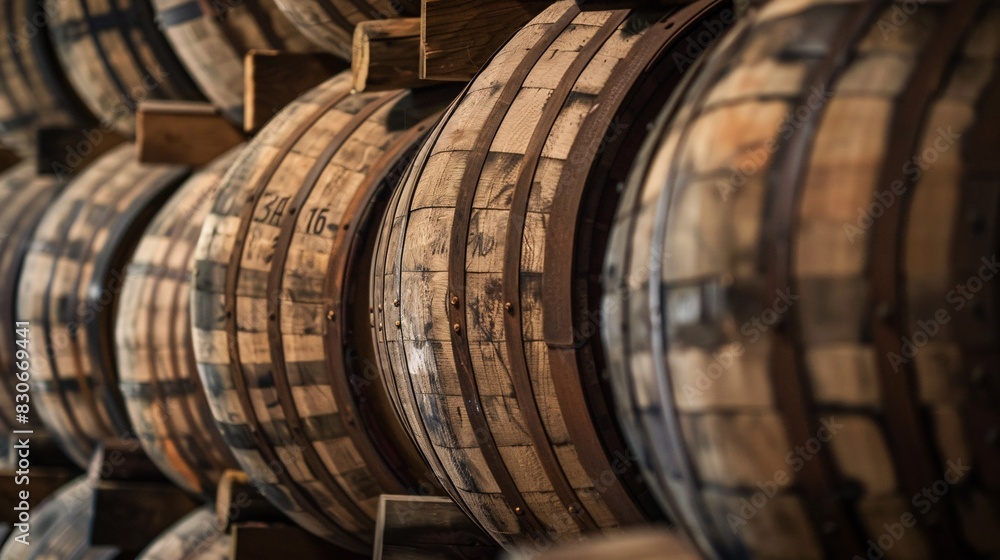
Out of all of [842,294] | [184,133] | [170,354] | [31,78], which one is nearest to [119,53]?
[184,133]

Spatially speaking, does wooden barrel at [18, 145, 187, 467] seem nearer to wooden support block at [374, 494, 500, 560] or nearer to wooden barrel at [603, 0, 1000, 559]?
wooden support block at [374, 494, 500, 560]

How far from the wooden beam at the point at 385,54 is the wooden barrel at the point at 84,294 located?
6.21 feet

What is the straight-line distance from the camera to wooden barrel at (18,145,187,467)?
4.68m

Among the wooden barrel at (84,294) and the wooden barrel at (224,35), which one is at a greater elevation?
the wooden barrel at (224,35)

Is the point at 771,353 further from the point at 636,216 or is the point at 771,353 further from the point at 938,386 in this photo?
the point at 636,216

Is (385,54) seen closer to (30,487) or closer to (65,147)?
(65,147)

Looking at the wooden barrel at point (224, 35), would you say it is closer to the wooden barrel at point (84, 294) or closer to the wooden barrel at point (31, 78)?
the wooden barrel at point (84, 294)

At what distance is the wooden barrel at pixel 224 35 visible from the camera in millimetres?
4027

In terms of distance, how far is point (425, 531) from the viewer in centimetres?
284

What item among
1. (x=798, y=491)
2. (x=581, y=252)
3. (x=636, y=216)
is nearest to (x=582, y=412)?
(x=581, y=252)

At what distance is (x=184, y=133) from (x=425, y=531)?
84.8 inches

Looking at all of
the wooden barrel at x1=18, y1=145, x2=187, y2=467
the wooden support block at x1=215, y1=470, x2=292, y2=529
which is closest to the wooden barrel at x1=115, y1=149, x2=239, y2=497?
the wooden support block at x1=215, y1=470, x2=292, y2=529

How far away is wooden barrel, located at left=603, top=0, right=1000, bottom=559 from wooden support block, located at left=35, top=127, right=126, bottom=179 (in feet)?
14.1

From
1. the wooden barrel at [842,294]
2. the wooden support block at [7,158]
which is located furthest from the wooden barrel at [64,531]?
the wooden barrel at [842,294]
